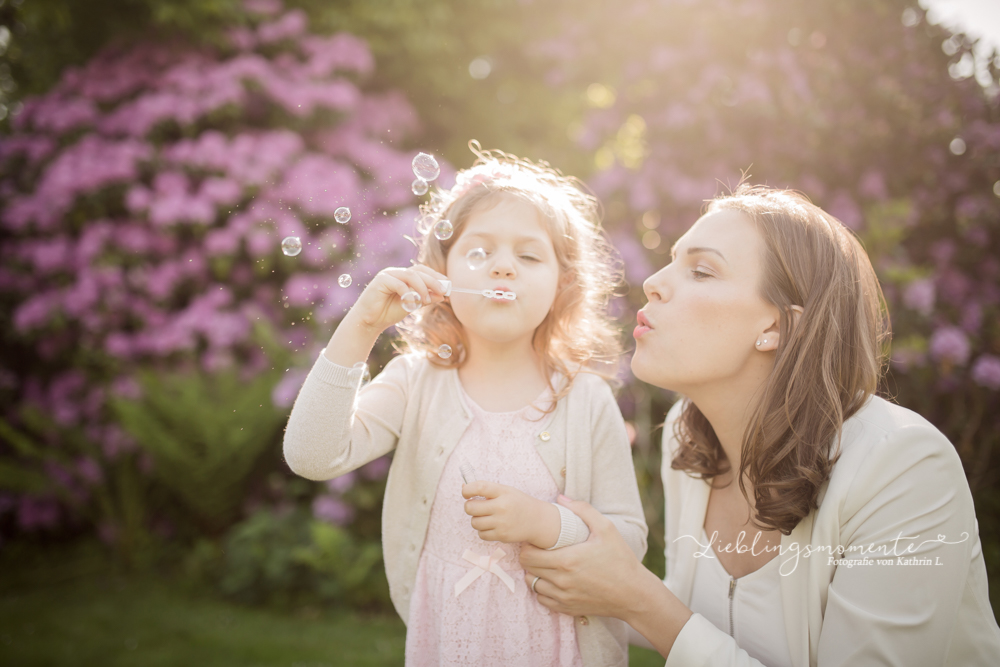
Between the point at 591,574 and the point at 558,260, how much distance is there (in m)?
0.88

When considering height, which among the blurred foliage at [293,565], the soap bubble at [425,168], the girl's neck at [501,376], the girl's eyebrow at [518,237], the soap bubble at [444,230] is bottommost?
the blurred foliage at [293,565]

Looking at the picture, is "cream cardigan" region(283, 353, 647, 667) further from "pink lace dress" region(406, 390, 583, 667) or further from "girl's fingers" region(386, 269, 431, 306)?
"girl's fingers" region(386, 269, 431, 306)

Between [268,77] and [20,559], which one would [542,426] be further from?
[20,559]

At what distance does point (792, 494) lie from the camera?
143 cm

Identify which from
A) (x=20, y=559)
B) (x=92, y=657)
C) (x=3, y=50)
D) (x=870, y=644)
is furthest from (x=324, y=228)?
(x=3, y=50)

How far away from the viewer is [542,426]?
160cm

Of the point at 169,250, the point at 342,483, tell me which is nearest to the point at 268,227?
the point at 169,250

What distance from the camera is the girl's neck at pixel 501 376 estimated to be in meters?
1.64

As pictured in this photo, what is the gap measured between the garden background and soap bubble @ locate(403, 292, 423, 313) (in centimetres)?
198

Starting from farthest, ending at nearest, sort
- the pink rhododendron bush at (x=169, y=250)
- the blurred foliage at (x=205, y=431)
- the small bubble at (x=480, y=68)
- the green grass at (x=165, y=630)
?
1. the small bubble at (x=480, y=68)
2. the pink rhododendron bush at (x=169, y=250)
3. the blurred foliage at (x=205, y=431)
4. the green grass at (x=165, y=630)

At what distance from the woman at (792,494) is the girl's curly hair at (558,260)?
0.25m

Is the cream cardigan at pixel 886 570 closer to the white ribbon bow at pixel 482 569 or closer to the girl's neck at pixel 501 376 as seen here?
the white ribbon bow at pixel 482 569

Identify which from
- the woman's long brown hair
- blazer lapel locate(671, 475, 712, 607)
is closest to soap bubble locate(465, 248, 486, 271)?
the woman's long brown hair

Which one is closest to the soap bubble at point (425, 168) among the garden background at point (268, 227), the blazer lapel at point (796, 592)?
the blazer lapel at point (796, 592)
